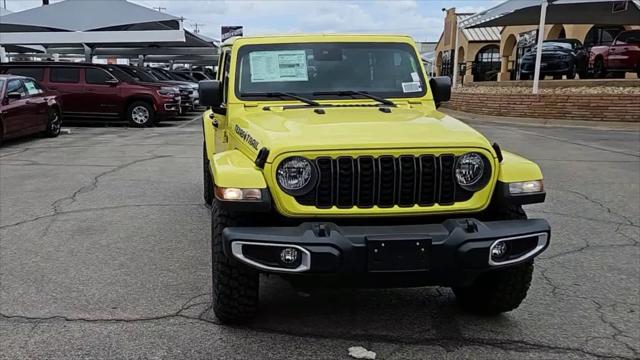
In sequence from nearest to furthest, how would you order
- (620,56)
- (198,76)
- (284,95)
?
(284,95) < (620,56) < (198,76)

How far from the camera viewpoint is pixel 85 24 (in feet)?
72.1

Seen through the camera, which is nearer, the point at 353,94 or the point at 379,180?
the point at 379,180

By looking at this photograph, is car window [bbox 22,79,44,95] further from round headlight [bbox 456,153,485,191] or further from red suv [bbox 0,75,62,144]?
round headlight [bbox 456,153,485,191]

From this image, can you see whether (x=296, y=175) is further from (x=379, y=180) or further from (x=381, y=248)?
(x=381, y=248)

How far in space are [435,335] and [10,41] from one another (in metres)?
22.4

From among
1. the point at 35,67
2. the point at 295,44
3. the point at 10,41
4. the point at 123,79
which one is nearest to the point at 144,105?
the point at 123,79

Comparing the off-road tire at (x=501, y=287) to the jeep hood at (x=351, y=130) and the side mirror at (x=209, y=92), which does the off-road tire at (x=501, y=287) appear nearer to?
the jeep hood at (x=351, y=130)

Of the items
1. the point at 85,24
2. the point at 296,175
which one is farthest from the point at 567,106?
the point at 296,175

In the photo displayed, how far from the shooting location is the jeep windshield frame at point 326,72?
15.0ft

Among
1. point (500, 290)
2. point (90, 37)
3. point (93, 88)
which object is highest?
point (90, 37)

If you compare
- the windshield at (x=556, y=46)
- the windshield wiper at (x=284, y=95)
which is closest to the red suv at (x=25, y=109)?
the windshield wiper at (x=284, y=95)

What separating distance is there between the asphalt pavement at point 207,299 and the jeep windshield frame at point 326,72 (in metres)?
1.46

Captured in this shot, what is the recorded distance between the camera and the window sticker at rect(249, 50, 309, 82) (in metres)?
4.61

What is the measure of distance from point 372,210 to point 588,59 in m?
20.5
